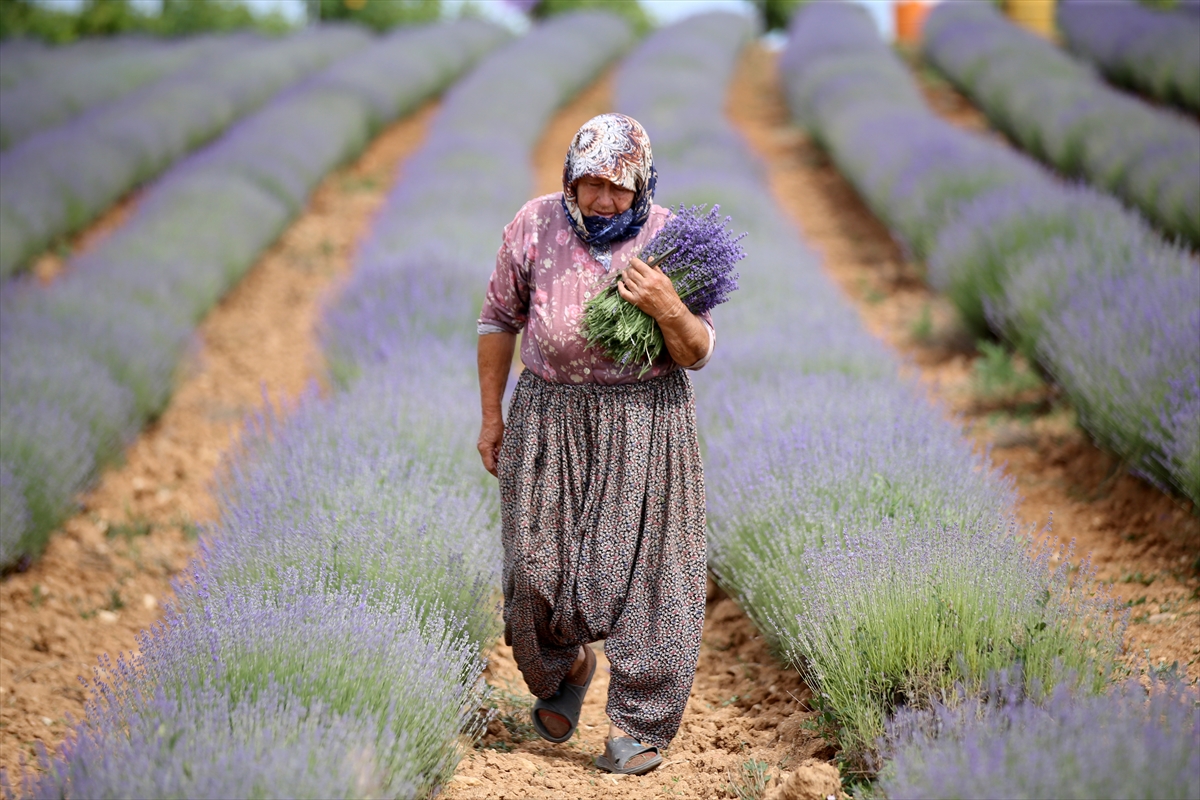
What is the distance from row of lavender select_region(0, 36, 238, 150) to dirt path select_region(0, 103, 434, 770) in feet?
5.32

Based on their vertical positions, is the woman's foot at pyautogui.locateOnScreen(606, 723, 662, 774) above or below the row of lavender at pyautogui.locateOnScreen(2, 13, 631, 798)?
below

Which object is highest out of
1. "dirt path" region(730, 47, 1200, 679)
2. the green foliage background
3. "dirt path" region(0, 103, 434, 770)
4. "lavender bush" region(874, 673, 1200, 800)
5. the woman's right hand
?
the green foliage background

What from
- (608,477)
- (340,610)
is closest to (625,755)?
(608,477)

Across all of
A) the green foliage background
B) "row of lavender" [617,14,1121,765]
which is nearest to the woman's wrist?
"row of lavender" [617,14,1121,765]

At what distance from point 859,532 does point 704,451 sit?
3.52 feet

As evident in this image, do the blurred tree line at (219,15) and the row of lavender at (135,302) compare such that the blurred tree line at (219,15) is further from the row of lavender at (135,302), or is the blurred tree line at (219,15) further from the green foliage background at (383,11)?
the row of lavender at (135,302)

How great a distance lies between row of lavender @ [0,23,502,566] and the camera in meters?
4.15

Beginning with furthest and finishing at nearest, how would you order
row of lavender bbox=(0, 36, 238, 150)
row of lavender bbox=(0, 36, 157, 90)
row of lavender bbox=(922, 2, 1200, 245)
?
row of lavender bbox=(0, 36, 157, 90), row of lavender bbox=(0, 36, 238, 150), row of lavender bbox=(922, 2, 1200, 245)

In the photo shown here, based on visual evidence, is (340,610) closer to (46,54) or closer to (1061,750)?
(1061,750)

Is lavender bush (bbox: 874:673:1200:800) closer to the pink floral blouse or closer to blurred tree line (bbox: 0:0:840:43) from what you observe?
the pink floral blouse

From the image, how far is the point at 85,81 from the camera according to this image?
451 inches

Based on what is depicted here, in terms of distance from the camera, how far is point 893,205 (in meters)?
7.60

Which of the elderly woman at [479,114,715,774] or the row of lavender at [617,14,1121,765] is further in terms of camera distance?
the elderly woman at [479,114,715,774]

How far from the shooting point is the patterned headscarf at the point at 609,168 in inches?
99.3
